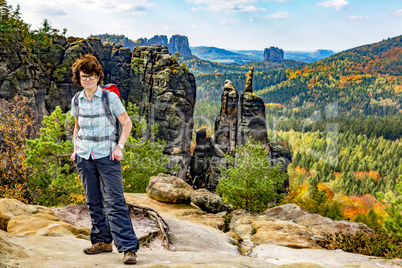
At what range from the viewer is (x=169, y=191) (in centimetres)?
1480

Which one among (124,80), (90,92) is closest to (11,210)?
(90,92)

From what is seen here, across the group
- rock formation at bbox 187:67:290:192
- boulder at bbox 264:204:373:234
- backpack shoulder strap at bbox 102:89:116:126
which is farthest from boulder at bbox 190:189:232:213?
rock formation at bbox 187:67:290:192

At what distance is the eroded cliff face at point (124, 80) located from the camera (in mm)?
37062

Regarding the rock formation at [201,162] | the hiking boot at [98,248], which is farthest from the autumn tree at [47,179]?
the rock formation at [201,162]

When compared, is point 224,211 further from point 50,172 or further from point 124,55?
point 124,55

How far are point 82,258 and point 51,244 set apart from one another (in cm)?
92

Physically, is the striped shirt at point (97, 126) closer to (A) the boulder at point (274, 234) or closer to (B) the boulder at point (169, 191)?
(A) the boulder at point (274, 234)

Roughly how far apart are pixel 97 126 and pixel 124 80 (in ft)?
171

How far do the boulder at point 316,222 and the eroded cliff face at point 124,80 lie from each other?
31441 millimetres

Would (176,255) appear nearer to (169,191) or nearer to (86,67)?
(86,67)

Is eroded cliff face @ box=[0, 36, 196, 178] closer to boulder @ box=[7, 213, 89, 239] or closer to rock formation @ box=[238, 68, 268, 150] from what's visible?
rock formation @ box=[238, 68, 268, 150]

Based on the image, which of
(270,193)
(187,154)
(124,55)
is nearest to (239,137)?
(187,154)

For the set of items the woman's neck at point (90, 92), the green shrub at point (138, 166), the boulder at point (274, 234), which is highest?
the woman's neck at point (90, 92)

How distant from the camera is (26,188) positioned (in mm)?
15211
